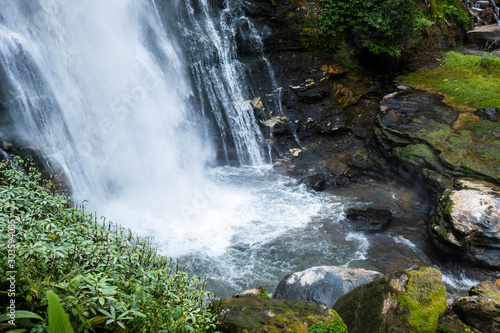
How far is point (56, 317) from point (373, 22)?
45.5 ft

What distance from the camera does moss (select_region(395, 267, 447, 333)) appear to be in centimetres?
422

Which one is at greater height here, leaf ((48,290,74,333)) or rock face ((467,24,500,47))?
rock face ((467,24,500,47))

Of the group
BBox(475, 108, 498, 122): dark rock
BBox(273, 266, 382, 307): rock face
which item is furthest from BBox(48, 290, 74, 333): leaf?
BBox(475, 108, 498, 122): dark rock

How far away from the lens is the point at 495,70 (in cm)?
1309

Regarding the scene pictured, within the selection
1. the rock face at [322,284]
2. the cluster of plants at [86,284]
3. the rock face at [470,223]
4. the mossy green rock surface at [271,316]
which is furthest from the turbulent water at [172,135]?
the cluster of plants at [86,284]

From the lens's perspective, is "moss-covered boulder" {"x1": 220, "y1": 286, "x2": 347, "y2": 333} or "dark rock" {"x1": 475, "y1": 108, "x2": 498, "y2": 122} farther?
"dark rock" {"x1": 475, "y1": 108, "x2": 498, "y2": 122}

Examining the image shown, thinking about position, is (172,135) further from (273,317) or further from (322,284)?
(273,317)

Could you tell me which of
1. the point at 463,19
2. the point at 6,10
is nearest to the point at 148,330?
the point at 6,10

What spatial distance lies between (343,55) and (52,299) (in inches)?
569

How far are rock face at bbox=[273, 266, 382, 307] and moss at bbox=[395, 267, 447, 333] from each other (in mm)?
1859

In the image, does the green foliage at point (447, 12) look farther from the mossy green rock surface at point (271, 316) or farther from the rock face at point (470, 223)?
the mossy green rock surface at point (271, 316)

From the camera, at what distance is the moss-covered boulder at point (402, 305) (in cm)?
425

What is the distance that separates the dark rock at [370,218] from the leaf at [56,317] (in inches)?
340

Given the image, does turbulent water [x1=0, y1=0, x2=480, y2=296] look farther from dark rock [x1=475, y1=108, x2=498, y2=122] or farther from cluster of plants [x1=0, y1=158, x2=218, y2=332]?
cluster of plants [x1=0, y1=158, x2=218, y2=332]
